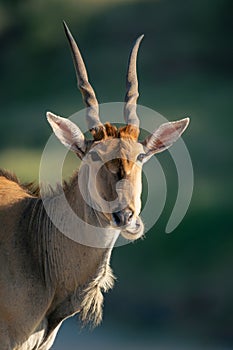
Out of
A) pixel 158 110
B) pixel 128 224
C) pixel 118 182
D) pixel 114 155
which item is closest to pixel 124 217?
pixel 128 224

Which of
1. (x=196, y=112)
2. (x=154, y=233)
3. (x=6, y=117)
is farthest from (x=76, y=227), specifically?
(x=6, y=117)

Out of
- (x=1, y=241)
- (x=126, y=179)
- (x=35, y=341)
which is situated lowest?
(x=35, y=341)

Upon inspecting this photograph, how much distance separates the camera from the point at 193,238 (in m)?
11.4

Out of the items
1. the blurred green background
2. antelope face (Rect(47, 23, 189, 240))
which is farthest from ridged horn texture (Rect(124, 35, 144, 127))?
the blurred green background

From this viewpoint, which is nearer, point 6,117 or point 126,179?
point 126,179

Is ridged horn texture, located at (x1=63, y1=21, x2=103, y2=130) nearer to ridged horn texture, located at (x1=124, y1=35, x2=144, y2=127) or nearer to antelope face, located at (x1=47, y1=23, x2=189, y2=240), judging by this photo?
antelope face, located at (x1=47, y1=23, x2=189, y2=240)

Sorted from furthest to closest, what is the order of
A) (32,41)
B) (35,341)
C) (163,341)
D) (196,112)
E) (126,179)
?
(32,41), (196,112), (163,341), (35,341), (126,179)

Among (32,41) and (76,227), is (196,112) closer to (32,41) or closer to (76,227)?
(32,41)

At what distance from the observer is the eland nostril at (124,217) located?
5742 mm

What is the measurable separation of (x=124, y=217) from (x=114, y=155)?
0.35 metres

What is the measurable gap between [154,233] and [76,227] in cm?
507

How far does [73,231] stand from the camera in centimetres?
624

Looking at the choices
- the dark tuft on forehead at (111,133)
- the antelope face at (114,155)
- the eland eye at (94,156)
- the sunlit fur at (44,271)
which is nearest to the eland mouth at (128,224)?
the antelope face at (114,155)

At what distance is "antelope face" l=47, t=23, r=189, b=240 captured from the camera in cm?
582
